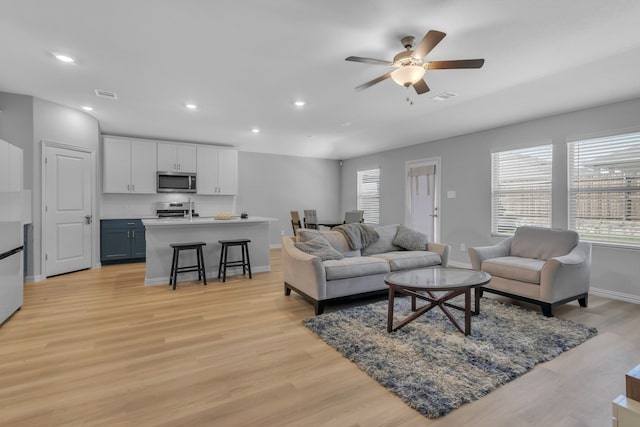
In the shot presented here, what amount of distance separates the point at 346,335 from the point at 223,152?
18.9ft

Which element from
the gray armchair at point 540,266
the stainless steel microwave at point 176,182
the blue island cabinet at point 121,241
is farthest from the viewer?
the stainless steel microwave at point 176,182

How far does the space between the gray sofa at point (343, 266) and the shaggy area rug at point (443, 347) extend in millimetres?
236

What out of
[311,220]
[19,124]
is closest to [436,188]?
[311,220]

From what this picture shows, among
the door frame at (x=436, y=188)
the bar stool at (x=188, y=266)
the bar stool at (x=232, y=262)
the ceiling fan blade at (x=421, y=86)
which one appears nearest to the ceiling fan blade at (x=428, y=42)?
the ceiling fan blade at (x=421, y=86)

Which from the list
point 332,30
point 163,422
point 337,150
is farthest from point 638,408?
point 337,150

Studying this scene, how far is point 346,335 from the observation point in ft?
9.07

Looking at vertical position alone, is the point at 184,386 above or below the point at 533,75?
below

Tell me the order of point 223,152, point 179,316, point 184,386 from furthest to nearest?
point 223,152, point 179,316, point 184,386

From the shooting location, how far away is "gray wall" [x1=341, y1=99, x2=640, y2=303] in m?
3.97

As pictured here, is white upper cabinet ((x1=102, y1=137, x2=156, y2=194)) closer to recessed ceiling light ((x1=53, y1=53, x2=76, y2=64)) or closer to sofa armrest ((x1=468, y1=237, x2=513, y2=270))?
recessed ceiling light ((x1=53, y1=53, x2=76, y2=64))

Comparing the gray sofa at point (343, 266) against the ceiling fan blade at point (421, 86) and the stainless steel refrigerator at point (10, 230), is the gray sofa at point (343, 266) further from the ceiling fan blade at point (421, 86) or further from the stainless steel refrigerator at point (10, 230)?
the stainless steel refrigerator at point (10, 230)

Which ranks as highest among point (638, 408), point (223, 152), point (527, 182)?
point (223, 152)

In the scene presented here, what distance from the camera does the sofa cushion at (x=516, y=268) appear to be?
11.1 ft

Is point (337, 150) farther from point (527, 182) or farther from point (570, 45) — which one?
point (570, 45)
